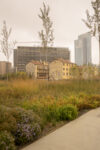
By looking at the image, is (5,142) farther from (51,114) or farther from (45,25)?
(45,25)

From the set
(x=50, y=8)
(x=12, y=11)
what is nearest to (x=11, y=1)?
(x=12, y=11)

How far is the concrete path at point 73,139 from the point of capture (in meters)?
1.92

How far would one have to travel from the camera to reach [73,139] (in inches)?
85.4

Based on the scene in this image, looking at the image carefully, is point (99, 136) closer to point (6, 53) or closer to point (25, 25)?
point (25, 25)

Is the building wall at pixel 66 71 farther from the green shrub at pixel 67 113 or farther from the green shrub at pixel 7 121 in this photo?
the green shrub at pixel 7 121

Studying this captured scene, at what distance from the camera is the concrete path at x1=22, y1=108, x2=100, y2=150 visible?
75.4 inches

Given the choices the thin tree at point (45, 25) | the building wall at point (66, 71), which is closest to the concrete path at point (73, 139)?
the thin tree at point (45, 25)

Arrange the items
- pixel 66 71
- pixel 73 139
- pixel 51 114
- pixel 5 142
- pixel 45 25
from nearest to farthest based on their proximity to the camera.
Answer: pixel 5 142 < pixel 73 139 < pixel 51 114 < pixel 45 25 < pixel 66 71

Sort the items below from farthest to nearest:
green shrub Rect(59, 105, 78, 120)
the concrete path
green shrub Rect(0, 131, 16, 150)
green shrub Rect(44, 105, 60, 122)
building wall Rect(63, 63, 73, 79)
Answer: building wall Rect(63, 63, 73, 79)
green shrub Rect(59, 105, 78, 120)
green shrub Rect(44, 105, 60, 122)
the concrete path
green shrub Rect(0, 131, 16, 150)

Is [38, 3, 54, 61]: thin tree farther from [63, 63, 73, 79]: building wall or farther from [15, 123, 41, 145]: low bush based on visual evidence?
[63, 63, 73, 79]: building wall

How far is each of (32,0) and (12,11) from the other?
1.57 m

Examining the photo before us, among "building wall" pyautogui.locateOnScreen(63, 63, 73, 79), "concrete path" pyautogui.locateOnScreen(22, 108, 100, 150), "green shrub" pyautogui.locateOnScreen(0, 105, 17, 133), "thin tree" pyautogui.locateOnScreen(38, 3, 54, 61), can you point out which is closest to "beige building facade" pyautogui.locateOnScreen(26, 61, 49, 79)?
"thin tree" pyautogui.locateOnScreen(38, 3, 54, 61)

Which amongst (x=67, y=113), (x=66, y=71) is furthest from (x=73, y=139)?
(x=66, y=71)

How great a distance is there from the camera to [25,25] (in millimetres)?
9969
